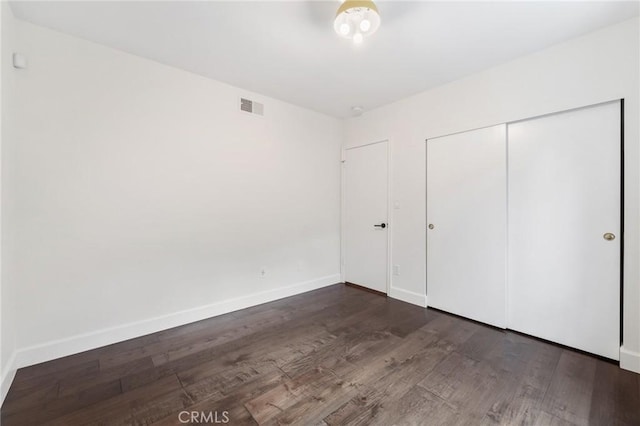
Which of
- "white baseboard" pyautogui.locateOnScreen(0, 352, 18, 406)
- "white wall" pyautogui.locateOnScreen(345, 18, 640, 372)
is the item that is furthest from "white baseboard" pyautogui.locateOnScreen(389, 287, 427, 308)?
"white baseboard" pyautogui.locateOnScreen(0, 352, 18, 406)

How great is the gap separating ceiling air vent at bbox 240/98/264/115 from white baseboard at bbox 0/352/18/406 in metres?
2.96

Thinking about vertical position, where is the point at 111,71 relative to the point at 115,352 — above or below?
above

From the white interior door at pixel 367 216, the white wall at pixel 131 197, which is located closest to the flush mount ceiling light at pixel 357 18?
the white wall at pixel 131 197

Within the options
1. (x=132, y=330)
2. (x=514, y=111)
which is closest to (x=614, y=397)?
(x=514, y=111)

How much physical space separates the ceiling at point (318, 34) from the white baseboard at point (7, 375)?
2.55m

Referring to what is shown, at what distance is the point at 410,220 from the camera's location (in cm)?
344

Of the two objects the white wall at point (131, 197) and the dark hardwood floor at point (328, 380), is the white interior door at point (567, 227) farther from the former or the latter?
the white wall at point (131, 197)

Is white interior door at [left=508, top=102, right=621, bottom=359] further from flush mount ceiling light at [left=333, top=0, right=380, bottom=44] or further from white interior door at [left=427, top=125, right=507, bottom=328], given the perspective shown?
flush mount ceiling light at [left=333, top=0, right=380, bottom=44]

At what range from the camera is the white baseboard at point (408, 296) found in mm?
3297

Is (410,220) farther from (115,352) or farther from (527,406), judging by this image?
Result: (115,352)

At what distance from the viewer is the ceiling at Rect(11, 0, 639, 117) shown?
6.29 ft

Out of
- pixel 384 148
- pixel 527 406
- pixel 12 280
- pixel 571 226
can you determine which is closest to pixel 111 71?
pixel 12 280

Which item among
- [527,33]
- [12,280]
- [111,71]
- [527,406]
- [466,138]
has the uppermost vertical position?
[527,33]

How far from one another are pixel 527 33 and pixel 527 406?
2.80m
